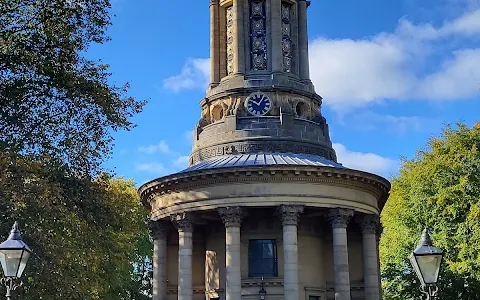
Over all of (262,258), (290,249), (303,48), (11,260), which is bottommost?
(11,260)

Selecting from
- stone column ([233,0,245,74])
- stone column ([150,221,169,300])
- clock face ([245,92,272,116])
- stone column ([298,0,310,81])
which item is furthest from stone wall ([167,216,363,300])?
stone column ([298,0,310,81])

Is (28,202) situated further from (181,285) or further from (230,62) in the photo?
(230,62)

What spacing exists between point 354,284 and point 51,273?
2060 centimetres

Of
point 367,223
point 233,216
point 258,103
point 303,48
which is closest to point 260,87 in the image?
point 258,103

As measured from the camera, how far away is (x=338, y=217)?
37344 millimetres

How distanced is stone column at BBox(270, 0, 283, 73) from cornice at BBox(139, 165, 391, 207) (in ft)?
28.3

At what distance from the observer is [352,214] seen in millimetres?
37969

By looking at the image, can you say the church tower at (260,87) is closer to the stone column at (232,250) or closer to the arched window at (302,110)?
the arched window at (302,110)

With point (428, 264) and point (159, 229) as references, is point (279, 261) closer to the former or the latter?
point (159, 229)

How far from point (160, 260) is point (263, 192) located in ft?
26.4

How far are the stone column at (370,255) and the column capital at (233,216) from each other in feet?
24.5

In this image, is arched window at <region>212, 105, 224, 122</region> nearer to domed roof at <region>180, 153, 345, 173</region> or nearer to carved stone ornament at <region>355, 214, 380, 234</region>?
domed roof at <region>180, 153, 345, 173</region>

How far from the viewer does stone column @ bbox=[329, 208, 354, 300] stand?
36531 millimetres

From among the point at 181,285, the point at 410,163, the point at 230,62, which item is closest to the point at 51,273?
the point at 181,285
